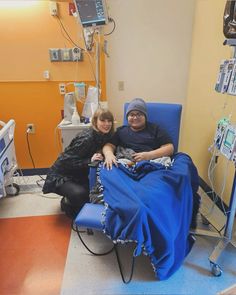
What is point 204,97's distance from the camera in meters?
2.28

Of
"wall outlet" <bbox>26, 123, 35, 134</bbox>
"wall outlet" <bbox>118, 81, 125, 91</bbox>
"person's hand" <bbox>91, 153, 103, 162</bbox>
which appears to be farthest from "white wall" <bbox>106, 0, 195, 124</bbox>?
"person's hand" <bbox>91, 153, 103, 162</bbox>

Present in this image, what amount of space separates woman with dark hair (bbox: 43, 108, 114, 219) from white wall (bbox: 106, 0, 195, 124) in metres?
0.94

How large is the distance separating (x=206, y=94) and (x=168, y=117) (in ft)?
1.84

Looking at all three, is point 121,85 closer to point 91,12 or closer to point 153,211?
point 91,12

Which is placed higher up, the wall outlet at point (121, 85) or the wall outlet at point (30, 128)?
the wall outlet at point (121, 85)

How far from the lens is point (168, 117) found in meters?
2.00

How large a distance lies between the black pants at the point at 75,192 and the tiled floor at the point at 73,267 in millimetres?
248

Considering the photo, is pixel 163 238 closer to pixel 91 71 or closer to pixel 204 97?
pixel 204 97

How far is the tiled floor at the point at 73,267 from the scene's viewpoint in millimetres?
1336

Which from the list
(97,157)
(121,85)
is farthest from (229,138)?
(121,85)

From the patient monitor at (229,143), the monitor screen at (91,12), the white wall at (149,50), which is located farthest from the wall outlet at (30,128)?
the patient monitor at (229,143)

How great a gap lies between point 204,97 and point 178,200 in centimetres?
132

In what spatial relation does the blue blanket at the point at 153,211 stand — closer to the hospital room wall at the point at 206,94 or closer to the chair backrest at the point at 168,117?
the chair backrest at the point at 168,117

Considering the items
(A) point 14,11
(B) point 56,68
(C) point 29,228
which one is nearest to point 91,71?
(B) point 56,68
